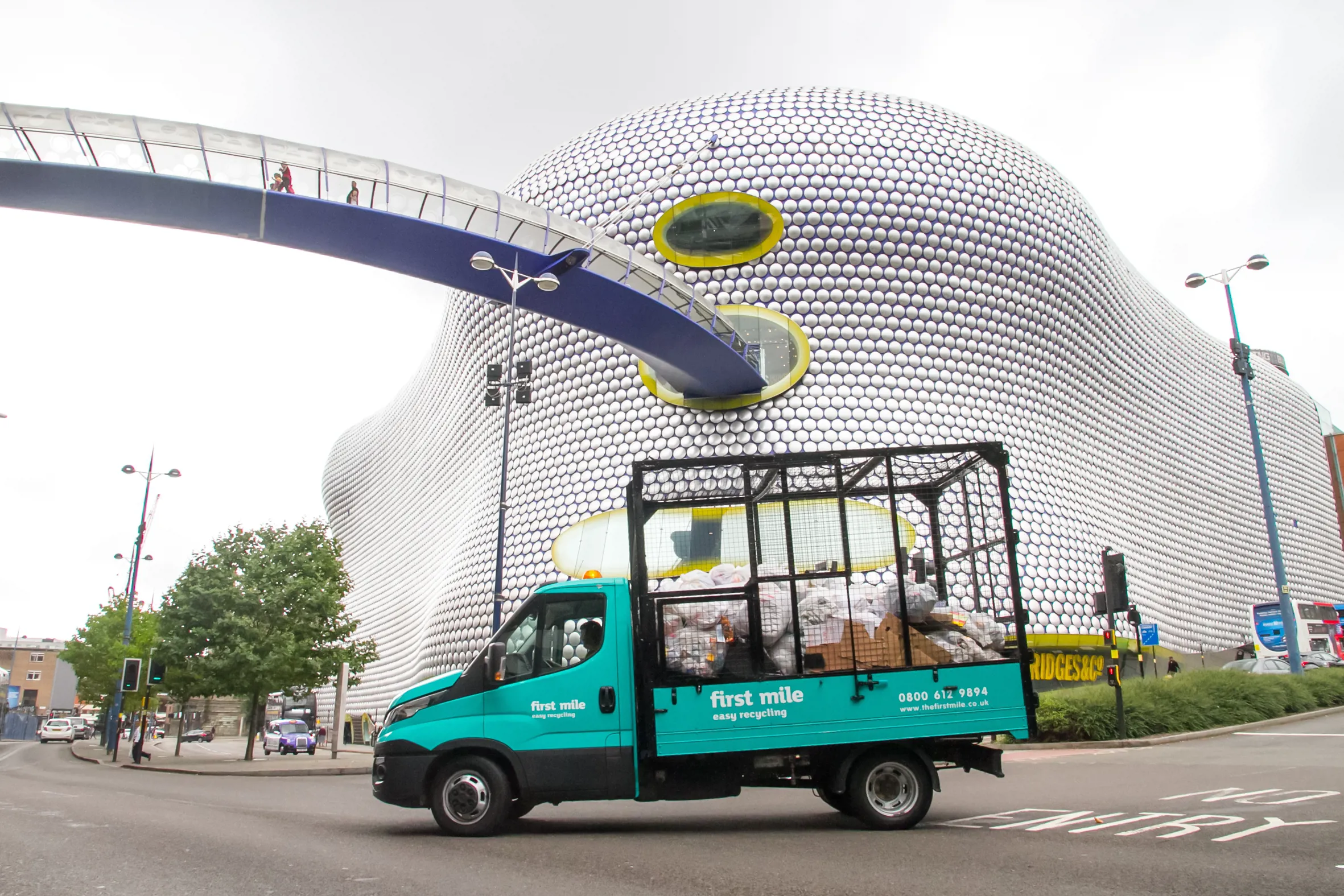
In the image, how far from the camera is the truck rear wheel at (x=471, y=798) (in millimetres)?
7070

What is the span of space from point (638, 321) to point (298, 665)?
1098 centimetres

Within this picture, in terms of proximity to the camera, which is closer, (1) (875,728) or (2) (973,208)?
(1) (875,728)

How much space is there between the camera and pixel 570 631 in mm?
7488

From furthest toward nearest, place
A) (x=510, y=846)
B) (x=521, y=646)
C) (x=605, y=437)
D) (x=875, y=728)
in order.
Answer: (x=605, y=437) → (x=521, y=646) → (x=875, y=728) → (x=510, y=846)

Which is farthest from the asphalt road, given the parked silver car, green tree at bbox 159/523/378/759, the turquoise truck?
the parked silver car

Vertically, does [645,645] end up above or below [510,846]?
above

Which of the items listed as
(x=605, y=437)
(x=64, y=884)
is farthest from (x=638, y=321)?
(x=64, y=884)

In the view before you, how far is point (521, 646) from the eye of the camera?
24.7ft

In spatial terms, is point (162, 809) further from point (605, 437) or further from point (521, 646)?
point (605, 437)

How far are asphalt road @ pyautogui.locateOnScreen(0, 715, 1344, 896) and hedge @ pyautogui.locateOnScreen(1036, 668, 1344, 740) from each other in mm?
3670

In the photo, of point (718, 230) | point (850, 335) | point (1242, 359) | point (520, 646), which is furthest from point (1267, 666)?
point (520, 646)

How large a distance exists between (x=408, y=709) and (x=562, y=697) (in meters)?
1.25

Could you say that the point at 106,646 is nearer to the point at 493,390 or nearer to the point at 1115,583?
the point at 493,390

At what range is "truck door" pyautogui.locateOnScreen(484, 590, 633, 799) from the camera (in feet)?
23.5
